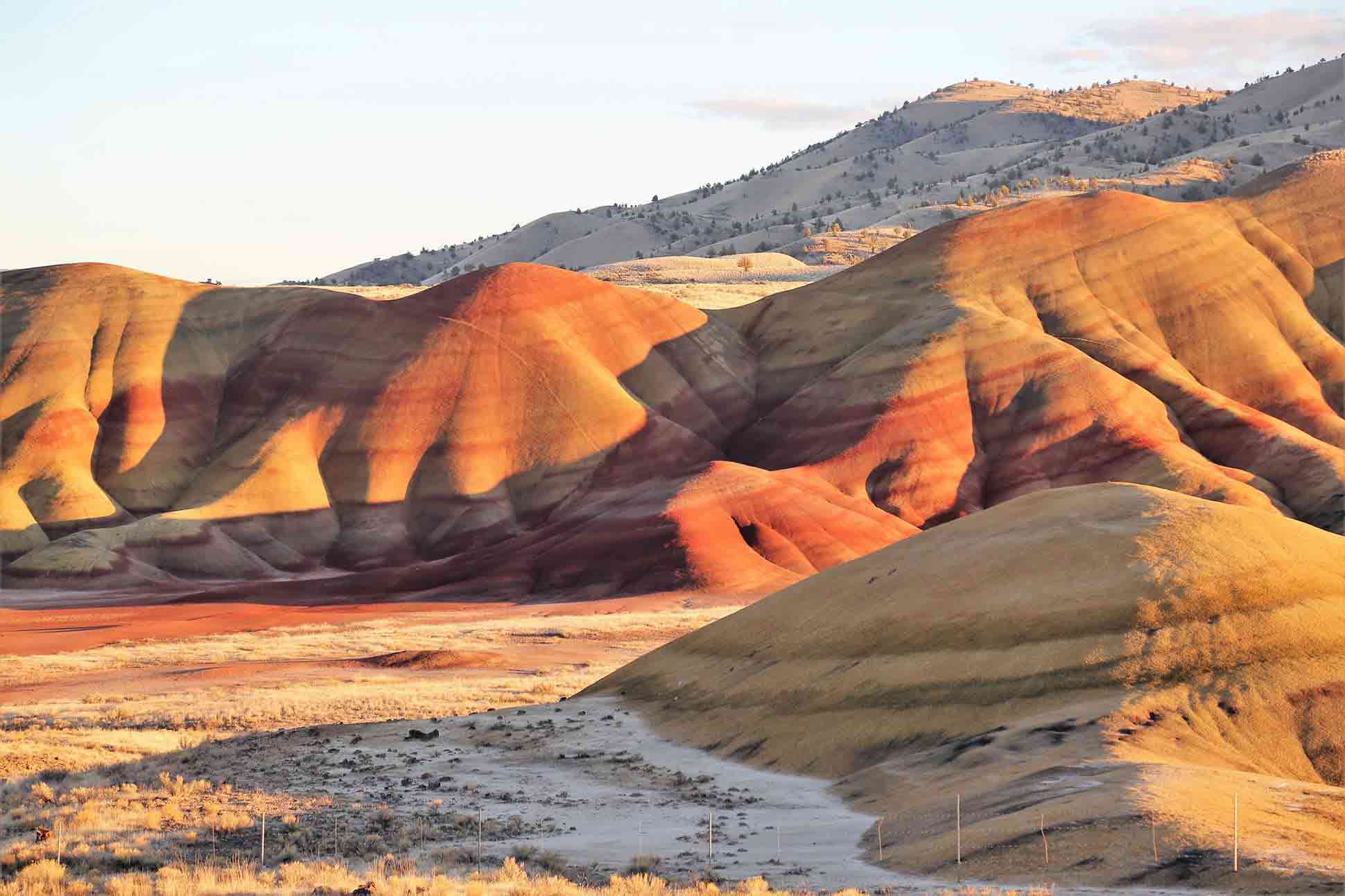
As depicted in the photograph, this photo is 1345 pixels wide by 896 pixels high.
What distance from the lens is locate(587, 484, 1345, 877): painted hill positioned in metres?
20.3

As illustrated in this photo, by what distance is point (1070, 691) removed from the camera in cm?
2820

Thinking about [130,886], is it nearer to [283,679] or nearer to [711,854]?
[711,854]

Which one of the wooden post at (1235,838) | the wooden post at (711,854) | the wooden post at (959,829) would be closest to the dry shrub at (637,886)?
the wooden post at (711,854)

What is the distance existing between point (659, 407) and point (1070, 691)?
212 feet

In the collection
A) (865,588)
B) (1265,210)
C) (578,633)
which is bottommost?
(578,633)

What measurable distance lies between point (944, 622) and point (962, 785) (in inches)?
327

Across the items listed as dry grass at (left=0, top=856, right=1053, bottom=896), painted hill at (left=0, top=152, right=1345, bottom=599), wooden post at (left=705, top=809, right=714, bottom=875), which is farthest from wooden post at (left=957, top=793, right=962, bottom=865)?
painted hill at (left=0, top=152, right=1345, bottom=599)

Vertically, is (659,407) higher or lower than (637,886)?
higher

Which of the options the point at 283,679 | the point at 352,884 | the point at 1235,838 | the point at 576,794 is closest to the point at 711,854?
the point at 352,884

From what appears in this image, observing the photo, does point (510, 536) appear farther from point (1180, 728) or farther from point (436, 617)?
point (1180, 728)

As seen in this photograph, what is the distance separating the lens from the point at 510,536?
8300 cm

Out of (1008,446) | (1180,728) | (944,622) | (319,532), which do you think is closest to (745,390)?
(1008,446)

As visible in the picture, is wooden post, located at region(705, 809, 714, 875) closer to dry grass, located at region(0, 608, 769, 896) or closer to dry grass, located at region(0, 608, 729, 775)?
dry grass, located at region(0, 608, 769, 896)

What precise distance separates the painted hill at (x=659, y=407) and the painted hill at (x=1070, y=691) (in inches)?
1407
